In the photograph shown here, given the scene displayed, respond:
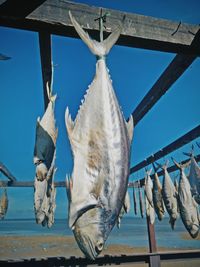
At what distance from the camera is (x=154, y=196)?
212 inches

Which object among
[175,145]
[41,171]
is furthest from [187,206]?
[41,171]

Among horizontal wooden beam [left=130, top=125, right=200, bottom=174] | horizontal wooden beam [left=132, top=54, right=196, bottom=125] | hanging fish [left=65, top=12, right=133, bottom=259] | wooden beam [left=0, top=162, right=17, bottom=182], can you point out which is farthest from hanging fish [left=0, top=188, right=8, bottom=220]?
hanging fish [left=65, top=12, right=133, bottom=259]

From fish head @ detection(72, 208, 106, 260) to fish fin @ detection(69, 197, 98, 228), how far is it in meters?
0.04

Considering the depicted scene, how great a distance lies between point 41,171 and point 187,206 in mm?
3118

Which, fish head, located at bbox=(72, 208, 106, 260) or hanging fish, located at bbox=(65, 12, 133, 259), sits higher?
hanging fish, located at bbox=(65, 12, 133, 259)

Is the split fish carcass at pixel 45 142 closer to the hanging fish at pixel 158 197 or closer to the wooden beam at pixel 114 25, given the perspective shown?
the wooden beam at pixel 114 25

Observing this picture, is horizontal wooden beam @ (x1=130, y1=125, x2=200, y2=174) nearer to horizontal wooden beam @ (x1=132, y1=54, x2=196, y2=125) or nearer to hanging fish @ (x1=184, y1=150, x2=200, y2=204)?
hanging fish @ (x1=184, y1=150, x2=200, y2=204)

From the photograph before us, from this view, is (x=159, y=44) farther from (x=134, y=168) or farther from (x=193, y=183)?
(x=134, y=168)

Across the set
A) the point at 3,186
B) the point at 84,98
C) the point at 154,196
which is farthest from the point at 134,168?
the point at 84,98

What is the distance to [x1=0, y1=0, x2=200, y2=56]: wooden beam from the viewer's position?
1841 millimetres

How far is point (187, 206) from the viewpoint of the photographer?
14.6 feet

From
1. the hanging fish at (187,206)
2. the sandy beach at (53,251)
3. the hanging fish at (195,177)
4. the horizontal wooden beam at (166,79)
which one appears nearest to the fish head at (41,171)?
the horizontal wooden beam at (166,79)

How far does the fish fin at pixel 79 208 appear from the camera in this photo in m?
1.48

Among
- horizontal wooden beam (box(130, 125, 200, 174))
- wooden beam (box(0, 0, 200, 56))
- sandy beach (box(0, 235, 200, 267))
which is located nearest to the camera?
wooden beam (box(0, 0, 200, 56))
